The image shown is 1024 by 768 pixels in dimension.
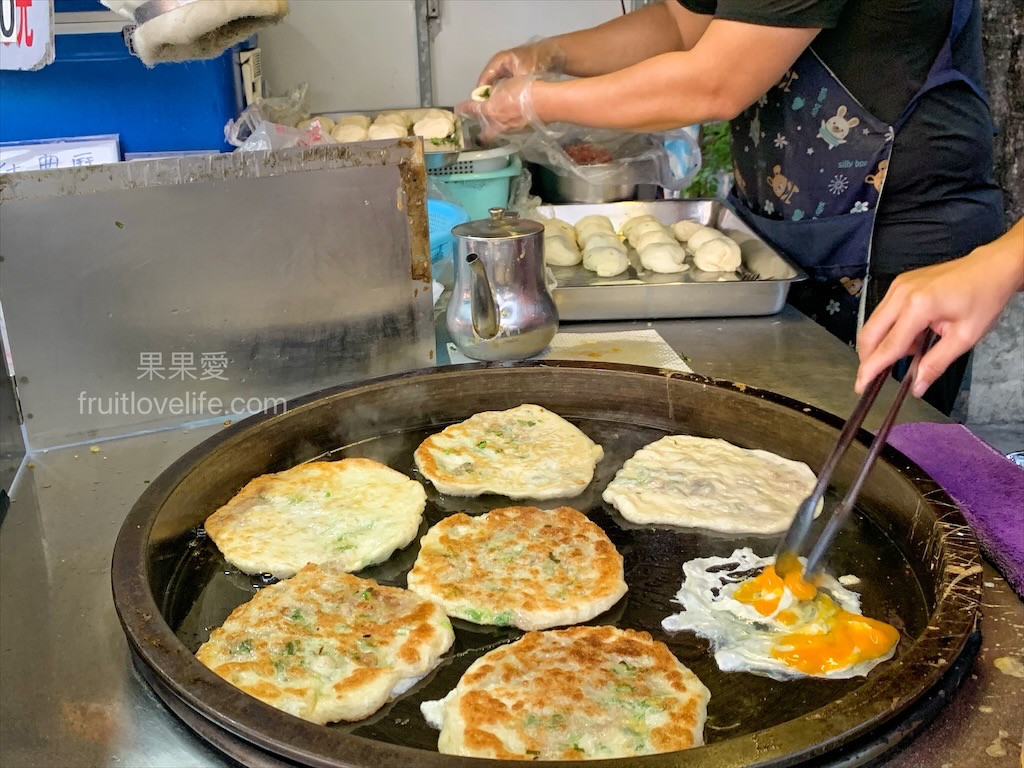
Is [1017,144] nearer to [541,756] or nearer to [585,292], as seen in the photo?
[585,292]

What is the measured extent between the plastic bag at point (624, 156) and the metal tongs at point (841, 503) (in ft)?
7.56

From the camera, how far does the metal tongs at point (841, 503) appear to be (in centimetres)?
132

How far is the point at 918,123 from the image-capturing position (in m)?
2.54

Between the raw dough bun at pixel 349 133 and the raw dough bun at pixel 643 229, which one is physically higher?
the raw dough bun at pixel 349 133

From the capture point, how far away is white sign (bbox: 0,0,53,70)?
6.47ft

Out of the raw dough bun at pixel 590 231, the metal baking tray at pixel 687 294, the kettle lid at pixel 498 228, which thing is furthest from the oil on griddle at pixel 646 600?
the raw dough bun at pixel 590 231

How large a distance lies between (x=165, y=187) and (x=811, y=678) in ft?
5.26

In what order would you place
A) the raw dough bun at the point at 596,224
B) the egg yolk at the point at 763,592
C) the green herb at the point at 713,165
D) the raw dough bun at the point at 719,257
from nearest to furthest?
the egg yolk at the point at 763,592
the raw dough bun at the point at 719,257
the raw dough bun at the point at 596,224
the green herb at the point at 713,165

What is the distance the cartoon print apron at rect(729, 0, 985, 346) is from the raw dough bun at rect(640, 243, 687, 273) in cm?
34

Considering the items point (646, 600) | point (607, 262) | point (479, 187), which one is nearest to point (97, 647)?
point (646, 600)

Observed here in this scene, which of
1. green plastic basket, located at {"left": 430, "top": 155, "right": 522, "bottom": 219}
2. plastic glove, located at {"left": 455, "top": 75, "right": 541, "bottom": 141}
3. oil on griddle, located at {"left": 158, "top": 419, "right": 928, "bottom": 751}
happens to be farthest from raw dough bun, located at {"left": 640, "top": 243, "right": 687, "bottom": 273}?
oil on griddle, located at {"left": 158, "top": 419, "right": 928, "bottom": 751}

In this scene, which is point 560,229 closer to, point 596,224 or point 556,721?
point 596,224

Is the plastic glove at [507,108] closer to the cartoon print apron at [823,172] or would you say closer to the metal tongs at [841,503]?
the cartoon print apron at [823,172]

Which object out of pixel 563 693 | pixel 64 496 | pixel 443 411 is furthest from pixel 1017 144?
pixel 64 496
